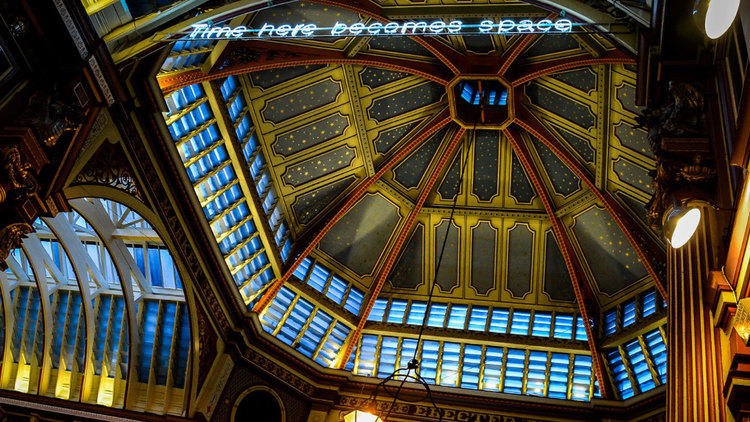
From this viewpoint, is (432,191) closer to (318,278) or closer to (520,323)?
(318,278)

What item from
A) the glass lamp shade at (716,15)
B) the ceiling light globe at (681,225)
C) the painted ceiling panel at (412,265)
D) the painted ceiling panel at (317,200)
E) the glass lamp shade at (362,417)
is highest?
the painted ceiling panel at (317,200)

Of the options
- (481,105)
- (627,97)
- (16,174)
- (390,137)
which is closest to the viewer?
(16,174)

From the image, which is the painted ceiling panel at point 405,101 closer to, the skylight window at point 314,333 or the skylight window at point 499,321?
the skylight window at point 314,333

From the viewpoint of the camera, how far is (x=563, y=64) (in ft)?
57.7

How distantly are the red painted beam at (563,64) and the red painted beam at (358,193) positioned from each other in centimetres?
234

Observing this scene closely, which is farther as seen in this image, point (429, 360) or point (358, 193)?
point (358, 193)

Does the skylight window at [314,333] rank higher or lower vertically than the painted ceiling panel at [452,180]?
lower

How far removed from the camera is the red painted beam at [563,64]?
1625 centimetres

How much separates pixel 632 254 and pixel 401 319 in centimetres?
647

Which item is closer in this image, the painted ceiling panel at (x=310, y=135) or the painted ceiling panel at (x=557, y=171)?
the painted ceiling panel at (x=310, y=135)

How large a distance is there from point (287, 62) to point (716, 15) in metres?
12.8

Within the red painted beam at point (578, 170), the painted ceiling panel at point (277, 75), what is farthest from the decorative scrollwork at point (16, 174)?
the red painted beam at point (578, 170)

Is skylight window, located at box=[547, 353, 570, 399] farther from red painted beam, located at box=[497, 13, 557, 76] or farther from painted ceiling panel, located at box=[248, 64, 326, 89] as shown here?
painted ceiling panel, located at box=[248, 64, 326, 89]

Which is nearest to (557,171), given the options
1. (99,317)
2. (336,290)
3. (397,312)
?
(397,312)
